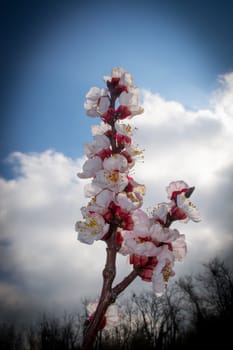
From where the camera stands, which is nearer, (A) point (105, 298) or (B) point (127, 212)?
(A) point (105, 298)

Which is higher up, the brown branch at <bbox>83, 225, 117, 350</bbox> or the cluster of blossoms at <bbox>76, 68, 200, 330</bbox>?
the cluster of blossoms at <bbox>76, 68, 200, 330</bbox>

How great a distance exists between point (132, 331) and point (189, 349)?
11.0m

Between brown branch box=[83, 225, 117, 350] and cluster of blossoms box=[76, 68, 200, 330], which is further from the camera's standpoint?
cluster of blossoms box=[76, 68, 200, 330]

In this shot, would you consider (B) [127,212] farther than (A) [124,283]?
Yes

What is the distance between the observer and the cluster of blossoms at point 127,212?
4.36ft

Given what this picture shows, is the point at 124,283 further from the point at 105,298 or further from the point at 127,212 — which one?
the point at 127,212

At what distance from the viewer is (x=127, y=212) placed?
142 cm

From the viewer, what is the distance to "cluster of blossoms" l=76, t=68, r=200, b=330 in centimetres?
133

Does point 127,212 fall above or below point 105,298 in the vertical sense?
above

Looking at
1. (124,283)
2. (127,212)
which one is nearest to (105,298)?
(124,283)

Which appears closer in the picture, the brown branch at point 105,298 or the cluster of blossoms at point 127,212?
the brown branch at point 105,298

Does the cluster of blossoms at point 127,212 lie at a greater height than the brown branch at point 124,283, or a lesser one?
greater

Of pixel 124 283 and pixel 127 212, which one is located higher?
pixel 127 212

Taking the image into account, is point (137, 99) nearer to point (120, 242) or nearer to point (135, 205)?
point (135, 205)
